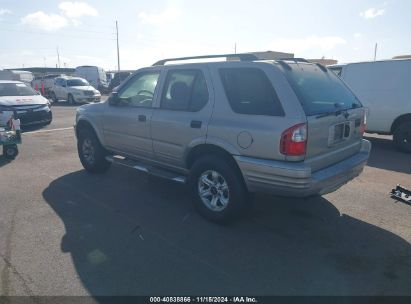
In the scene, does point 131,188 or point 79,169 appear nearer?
point 131,188

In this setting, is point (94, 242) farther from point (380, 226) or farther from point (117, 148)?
point (380, 226)

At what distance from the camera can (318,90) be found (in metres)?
3.80

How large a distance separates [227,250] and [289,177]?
39.3 inches

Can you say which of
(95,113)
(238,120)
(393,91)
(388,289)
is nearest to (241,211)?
(238,120)

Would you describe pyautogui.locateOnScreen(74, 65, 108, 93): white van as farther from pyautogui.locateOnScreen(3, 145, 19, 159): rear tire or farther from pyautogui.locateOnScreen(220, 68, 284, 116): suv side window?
pyautogui.locateOnScreen(220, 68, 284, 116): suv side window

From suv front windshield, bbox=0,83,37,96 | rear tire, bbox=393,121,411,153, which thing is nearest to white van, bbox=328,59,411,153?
rear tire, bbox=393,121,411,153

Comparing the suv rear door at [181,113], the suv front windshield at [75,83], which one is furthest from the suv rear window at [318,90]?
the suv front windshield at [75,83]

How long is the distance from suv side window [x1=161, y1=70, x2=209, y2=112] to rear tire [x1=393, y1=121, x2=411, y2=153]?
5.87m

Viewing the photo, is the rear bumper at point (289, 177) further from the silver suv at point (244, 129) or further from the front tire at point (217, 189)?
the front tire at point (217, 189)

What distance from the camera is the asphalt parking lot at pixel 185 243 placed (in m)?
2.94

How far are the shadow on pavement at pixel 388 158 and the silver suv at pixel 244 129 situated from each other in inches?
104

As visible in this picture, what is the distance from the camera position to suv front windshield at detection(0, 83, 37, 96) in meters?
11.5

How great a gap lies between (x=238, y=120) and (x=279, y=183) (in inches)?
32.3

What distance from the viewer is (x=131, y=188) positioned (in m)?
5.36
